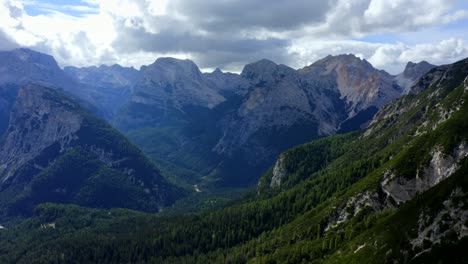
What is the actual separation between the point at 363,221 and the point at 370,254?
46.7 metres

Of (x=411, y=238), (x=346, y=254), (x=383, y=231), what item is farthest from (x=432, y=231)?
(x=346, y=254)

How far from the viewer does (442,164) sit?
643ft

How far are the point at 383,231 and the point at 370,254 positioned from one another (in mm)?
13301

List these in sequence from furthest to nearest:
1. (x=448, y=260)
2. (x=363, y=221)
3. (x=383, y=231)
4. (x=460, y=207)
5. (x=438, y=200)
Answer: (x=363, y=221) → (x=383, y=231) → (x=438, y=200) → (x=460, y=207) → (x=448, y=260)

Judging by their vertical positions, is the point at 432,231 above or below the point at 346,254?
above

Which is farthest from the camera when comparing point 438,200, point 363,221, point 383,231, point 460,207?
point 363,221

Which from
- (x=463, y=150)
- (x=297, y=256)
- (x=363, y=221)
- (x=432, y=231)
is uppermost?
(x=463, y=150)

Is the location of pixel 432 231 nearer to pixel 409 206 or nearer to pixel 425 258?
pixel 425 258

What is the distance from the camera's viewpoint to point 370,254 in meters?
148

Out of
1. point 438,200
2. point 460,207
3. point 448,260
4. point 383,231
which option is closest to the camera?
point 448,260

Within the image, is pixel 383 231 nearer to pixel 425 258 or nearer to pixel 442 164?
pixel 425 258

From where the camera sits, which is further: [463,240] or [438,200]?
[438,200]

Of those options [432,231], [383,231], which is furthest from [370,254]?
[432,231]

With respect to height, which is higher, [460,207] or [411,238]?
[460,207]
